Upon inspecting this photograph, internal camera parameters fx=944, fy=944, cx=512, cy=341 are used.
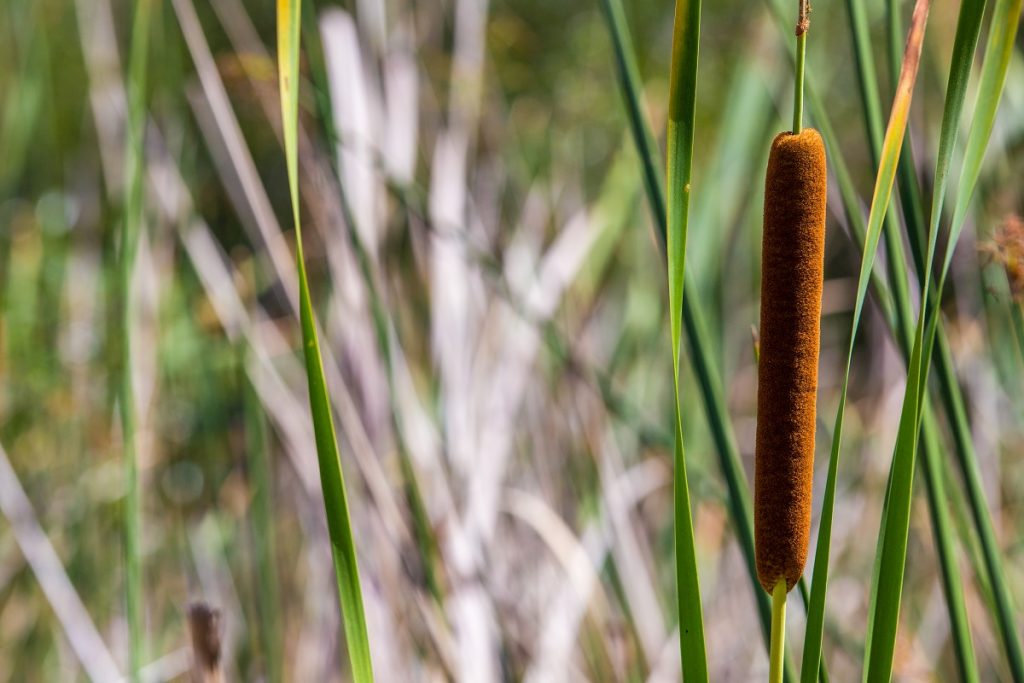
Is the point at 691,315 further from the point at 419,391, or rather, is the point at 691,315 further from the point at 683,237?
the point at 419,391

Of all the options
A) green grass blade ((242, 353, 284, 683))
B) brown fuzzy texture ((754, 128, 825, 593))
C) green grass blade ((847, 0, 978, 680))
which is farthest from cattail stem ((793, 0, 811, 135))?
green grass blade ((242, 353, 284, 683))

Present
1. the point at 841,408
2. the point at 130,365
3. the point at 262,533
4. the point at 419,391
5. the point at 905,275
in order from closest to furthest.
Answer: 1. the point at 841,408
2. the point at 905,275
3. the point at 130,365
4. the point at 262,533
5. the point at 419,391

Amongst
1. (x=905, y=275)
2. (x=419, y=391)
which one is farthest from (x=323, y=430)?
(x=419, y=391)

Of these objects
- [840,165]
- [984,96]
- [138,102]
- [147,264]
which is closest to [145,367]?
[147,264]

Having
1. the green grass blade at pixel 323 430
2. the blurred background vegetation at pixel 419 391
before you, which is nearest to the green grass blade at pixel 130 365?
the blurred background vegetation at pixel 419 391

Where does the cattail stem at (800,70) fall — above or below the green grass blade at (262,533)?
above

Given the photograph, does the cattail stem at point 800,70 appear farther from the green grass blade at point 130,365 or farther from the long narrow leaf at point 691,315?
the green grass blade at point 130,365
